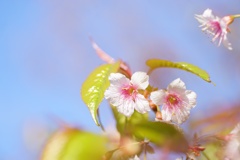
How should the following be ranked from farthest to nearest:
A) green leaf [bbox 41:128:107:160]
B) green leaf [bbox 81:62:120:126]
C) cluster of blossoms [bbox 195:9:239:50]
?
cluster of blossoms [bbox 195:9:239:50], green leaf [bbox 81:62:120:126], green leaf [bbox 41:128:107:160]

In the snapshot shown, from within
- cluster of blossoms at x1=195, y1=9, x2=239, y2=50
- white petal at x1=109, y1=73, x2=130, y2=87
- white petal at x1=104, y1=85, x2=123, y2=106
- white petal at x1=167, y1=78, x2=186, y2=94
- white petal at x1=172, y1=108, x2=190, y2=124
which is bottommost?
white petal at x1=172, y1=108, x2=190, y2=124

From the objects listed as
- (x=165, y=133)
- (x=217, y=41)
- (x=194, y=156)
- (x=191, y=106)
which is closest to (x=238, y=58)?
(x=217, y=41)

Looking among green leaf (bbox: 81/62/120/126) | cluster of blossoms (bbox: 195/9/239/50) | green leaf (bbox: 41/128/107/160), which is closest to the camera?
green leaf (bbox: 41/128/107/160)

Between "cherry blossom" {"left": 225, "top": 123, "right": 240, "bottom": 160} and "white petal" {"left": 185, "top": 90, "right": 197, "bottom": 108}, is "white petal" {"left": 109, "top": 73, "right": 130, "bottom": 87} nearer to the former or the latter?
"white petal" {"left": 185, "top": 90, "right": 197, "bottom": 108}

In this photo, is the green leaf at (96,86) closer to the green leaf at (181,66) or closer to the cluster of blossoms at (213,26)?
the green leaf at (181,66)

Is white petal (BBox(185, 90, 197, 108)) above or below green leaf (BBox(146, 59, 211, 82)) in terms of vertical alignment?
below

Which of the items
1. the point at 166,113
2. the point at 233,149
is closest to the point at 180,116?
the point at 166,113

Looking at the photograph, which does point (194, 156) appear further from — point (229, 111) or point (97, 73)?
point (97, 73)

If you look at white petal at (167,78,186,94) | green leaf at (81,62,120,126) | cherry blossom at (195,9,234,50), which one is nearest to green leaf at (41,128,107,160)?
green leaf at (81,62,120,126)
